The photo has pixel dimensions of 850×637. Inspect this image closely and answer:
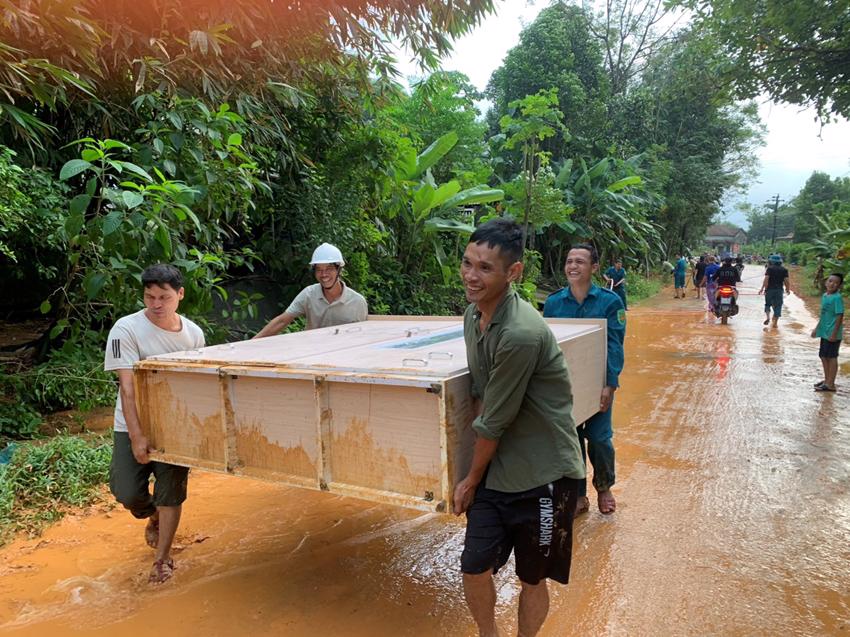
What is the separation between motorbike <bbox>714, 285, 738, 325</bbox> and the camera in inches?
515

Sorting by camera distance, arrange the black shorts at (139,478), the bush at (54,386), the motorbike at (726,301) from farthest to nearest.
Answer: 1. the motorbike at (726,301)
2. the bush at (54,386)
3. the black shorts at (139,478)

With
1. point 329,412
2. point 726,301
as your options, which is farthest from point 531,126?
point 329,412

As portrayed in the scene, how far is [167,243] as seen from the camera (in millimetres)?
4547

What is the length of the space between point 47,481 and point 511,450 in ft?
11.1

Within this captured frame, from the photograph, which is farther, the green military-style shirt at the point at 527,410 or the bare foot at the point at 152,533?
the bare foot at the point at 152,533

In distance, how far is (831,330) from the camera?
6.74 meters

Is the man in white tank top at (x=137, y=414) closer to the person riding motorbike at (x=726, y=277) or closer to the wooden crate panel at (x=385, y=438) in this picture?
the wooden crate panel at (x=385, y=438)

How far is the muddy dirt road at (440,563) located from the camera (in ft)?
8.89

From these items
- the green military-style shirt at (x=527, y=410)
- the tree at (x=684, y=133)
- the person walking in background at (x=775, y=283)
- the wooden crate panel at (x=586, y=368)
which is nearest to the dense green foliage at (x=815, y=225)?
the person walking in background at (x=775, y=283)

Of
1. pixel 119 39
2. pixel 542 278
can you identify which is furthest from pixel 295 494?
pixel 542 278

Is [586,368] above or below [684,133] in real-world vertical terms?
below

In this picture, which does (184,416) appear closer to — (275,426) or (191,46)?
(275,426)

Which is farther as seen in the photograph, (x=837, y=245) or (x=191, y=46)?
(x=837, y=245)

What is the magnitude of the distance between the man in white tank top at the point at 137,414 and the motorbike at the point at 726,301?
1274cm
